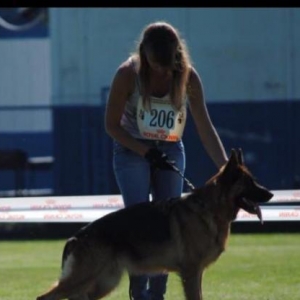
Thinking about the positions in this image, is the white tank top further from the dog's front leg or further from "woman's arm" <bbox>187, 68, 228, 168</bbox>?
the dog's front leg

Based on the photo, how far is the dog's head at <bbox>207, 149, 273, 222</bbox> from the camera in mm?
7574

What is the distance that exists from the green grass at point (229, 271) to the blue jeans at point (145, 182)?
179 millimetres

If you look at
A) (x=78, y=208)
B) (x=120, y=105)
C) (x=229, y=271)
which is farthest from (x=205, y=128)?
(x=78, y=208)

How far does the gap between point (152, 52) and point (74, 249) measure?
1326 mm

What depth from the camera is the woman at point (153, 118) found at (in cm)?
764

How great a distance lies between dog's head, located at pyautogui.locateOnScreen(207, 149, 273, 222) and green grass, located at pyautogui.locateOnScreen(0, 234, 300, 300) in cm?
92

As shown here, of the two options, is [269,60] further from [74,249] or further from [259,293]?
[74,249]

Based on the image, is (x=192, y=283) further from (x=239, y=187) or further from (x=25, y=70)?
(x=25, y=70)

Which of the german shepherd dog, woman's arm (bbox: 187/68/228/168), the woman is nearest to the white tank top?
the woman

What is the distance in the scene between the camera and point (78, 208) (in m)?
14.9

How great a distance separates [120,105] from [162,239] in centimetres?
89

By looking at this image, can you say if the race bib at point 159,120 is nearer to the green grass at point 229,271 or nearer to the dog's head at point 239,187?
the dog's head at point 239,187

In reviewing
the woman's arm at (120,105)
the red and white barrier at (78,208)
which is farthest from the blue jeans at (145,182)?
the red and white barrier at (78,208)
